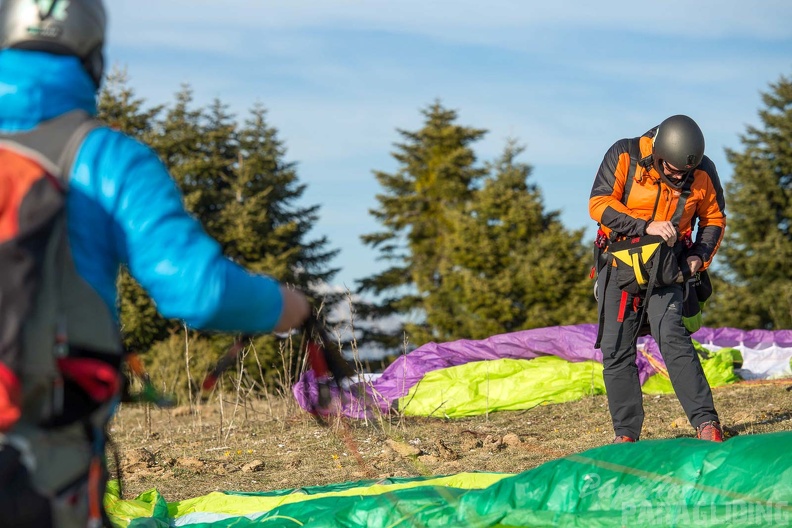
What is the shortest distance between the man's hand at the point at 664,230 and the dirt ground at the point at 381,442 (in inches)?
54.8

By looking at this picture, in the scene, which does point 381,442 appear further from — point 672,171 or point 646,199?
point 672,171

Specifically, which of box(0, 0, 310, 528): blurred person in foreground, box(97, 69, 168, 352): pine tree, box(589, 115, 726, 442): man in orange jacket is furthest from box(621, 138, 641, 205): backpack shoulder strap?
box(97, 69, 168, 352): pine tree

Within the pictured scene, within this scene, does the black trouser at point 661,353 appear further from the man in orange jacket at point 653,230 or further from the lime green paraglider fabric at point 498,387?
the lime green paraglider fabric at point 498,387

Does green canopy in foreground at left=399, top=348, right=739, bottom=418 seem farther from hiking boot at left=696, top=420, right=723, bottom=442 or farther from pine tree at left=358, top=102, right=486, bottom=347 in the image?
pine tree at left=358, top=102, right=486, bottom=347

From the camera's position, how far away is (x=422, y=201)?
30.2 metres

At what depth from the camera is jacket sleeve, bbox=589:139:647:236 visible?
519 centimetres

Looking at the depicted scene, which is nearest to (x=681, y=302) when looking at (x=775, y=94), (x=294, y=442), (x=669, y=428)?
(x=669, y=428)

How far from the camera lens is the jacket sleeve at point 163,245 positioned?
1.65 m

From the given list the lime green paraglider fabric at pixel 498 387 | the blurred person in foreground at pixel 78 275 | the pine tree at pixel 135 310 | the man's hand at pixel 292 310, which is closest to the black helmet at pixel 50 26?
the blurred person in foreground at pixel 78 275

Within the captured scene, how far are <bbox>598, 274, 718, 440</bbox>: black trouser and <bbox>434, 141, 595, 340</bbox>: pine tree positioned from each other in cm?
1801

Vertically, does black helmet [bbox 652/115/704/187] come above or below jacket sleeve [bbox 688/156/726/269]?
above

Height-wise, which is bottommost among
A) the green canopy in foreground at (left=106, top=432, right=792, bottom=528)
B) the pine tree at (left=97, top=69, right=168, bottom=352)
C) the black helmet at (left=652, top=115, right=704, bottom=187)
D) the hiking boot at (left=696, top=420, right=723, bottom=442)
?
the pine tree at (left=97, top=69, right=168, bottom=352)

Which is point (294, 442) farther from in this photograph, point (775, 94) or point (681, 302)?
point (775, 94)

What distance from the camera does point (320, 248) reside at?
2650 cm
